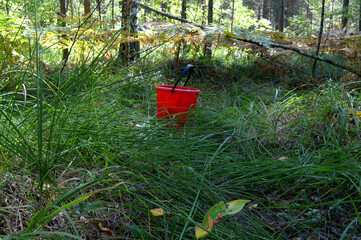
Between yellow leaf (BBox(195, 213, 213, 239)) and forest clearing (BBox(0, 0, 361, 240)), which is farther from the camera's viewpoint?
forest clearing (BBox(0, 0, 361, 240))

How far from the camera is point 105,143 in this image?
1184 mm

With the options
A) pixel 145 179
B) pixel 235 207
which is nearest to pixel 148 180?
pixel 145 179

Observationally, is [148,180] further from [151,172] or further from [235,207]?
[235,207]

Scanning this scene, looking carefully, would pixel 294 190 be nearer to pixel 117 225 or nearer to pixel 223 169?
pixel 223 169

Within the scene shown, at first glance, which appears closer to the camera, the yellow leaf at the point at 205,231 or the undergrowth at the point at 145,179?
the yellow leaf at the point at 205,231

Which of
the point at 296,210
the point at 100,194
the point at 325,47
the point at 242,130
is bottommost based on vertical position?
the point at 296,210

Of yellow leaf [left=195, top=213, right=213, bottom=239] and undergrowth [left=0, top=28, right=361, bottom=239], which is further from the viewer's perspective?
undergrowth [left=0, top=28, right=361, bottom=239]

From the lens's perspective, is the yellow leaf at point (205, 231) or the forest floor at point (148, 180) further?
the forest floor at point (148, 180)

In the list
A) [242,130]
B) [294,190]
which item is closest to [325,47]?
[242,130]

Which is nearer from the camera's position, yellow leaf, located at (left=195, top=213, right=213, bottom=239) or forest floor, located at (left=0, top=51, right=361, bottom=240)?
yellow leaf, located at (left=195, top=213, right=213, bottom=239)

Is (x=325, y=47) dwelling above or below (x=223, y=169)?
above

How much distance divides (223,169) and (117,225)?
0.55 meters

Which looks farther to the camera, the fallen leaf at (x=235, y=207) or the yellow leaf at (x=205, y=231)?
the fallen leaf at (x=235, y=207)

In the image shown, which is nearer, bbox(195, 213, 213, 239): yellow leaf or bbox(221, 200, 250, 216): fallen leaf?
bbox(195, 213, 213, 239): yellow leaf
